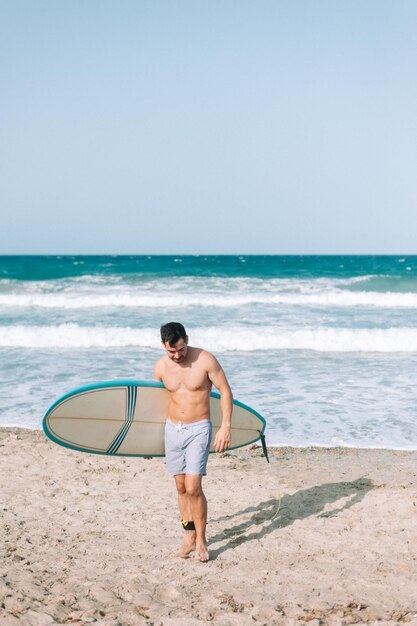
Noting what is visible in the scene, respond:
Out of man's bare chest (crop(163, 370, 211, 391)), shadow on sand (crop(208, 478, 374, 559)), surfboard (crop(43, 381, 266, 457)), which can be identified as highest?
man's bare chest (crop(163, 370, 211, 391))

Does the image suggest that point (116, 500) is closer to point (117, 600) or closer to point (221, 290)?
point (117, 600)

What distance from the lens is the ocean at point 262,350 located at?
790 cm

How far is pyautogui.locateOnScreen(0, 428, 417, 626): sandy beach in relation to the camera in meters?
3.42

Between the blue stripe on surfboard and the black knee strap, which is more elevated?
the blue stripe on surfboard

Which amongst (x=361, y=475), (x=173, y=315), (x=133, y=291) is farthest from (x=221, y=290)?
(x=361, y=475)

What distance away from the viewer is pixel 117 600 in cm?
352

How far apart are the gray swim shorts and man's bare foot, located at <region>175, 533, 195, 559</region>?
534 millimetres

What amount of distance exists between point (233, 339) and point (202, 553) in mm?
9451

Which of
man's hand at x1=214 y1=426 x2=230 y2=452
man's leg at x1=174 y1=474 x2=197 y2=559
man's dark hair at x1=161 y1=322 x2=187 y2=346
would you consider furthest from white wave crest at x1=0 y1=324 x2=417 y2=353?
man's dark hair at x1=161 y1=322 x2=187 y2=346

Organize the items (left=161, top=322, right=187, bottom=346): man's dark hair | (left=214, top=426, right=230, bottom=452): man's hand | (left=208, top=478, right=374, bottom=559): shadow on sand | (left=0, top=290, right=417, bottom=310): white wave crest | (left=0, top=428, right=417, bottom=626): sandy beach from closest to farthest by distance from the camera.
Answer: (left=0, top=428, right=417, bottom=626): sandy beach < (left=161, top=322, right=187, bottom=346): man's dark hair < (left=214, top=426, right=230, bottom=452): man's hand < (left=208, top=478, right=374, bottom=559): shadow on sand < (left=0, top=290, right=417, bottom=310): white wave crest

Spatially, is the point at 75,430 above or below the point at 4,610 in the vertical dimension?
above

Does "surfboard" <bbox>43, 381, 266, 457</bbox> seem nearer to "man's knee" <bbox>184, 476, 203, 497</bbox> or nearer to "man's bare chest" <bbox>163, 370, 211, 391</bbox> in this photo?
"man's bare chest" <bbox>163, 370, 211, 391</bbox>

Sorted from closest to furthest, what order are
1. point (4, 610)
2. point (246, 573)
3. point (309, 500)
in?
point (4, 610)
point (246, 573)
point (309, 500)

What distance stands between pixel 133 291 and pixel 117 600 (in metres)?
23.2
